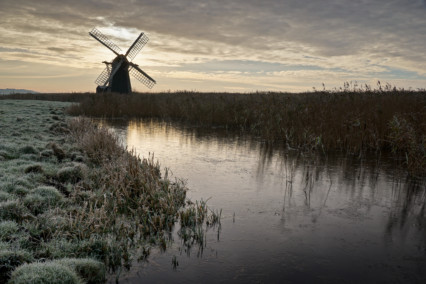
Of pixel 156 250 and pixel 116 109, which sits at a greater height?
pixel 116 109

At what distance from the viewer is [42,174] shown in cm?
645

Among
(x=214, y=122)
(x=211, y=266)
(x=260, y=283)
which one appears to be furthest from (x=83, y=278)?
(x=214, y=122)

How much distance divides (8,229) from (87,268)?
1.35m

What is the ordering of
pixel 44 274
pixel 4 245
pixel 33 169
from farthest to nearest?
pixel 33 169
pixel 4 245
pixel 44 274

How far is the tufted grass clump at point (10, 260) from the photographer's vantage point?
3.26 meters

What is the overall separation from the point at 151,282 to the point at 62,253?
115 centimetres

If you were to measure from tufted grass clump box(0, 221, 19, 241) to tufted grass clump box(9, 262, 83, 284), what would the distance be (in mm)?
854

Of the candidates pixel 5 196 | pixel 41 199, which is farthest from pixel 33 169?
pixel 41 199

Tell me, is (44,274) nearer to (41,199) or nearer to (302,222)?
(41,199)

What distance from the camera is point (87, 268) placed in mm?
3379

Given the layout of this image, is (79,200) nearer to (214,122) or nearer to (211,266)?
(211,266)

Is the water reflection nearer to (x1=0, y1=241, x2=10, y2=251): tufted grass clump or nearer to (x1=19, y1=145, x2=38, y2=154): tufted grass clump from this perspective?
(x1=0, y1=241, x2=10, y2=251): tufted grass clump

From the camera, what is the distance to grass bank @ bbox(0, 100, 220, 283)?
3406mm

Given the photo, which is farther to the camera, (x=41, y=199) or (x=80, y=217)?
(x=41, y=199)
